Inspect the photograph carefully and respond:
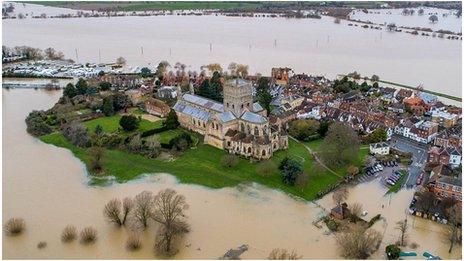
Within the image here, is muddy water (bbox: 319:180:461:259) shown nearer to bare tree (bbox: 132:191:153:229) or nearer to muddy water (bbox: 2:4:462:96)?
bare tree (bbox: 132:191:153:229)

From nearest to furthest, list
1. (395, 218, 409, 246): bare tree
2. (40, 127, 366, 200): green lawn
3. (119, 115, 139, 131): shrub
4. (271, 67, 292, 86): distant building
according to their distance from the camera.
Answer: (395, 218, 409, 246): bare tree → (40, 127, 366, 200): green lawn → (119, 115, 139, 131): shrub → (271, 67, 292, 86): distant building

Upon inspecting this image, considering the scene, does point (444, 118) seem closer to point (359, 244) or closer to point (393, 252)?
point (393, 252)

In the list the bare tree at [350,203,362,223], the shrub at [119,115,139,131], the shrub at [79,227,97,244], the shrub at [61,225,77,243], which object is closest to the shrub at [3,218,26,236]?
the shrub at [61,225,77,243]

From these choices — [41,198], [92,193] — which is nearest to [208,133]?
[92,193]

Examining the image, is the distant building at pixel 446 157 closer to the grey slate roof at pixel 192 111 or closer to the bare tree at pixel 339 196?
the bare tree at pixel 339 196

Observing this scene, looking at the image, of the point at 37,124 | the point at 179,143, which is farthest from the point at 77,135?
the point at 179,143
